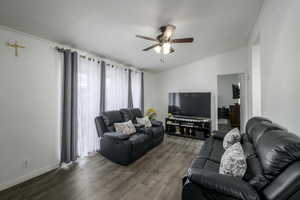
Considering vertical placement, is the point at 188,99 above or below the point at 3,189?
above

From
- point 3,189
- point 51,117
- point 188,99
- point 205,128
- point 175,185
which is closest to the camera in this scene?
point 3,189

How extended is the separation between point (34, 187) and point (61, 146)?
2.45ft

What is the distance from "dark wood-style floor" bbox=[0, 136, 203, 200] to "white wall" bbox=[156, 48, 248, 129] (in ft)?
9.00

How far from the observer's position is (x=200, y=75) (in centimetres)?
493

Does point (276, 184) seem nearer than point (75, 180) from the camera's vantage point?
Yes

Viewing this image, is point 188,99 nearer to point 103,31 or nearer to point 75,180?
point 103,31

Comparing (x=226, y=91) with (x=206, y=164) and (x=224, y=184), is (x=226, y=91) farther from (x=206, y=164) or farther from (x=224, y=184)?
(x=224, y=184)

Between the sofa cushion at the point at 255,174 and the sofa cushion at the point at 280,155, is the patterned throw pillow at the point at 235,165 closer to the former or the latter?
the sofa cushion at the point at 255,174

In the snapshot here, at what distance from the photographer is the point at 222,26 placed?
9.02 ft

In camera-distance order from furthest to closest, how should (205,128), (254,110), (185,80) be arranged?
(185,80)
(205,128)
(254,110)

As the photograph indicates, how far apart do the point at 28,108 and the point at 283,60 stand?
373 centimetres

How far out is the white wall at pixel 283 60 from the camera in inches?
51.4

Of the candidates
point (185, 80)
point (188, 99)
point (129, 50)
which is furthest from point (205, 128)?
point (129, 50)

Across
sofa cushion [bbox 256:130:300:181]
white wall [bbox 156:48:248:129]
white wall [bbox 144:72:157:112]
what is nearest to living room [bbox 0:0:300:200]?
sofa cushion [bbox 256:130:300:181]
